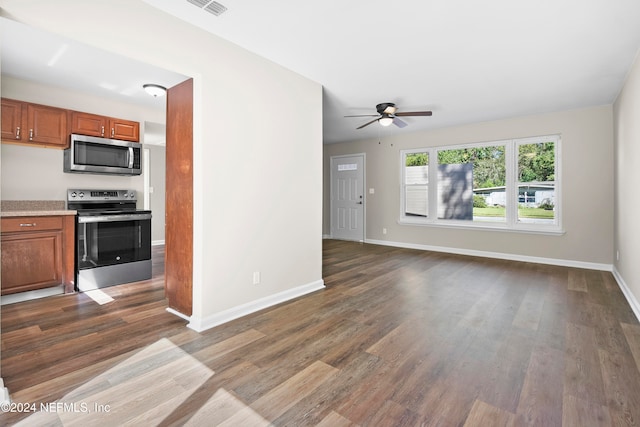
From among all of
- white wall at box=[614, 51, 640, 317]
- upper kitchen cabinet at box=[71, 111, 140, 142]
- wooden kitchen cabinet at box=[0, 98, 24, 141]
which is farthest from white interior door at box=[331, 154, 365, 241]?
wooden kitchen cabinet at box=[0, 98, 24, 141]

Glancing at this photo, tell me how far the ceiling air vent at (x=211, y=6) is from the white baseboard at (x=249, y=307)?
7.96ft

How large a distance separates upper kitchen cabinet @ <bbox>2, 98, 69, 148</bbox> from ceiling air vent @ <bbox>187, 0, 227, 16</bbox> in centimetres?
272

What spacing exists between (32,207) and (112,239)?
1007 millimetres

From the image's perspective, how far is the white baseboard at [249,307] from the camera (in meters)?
2.64

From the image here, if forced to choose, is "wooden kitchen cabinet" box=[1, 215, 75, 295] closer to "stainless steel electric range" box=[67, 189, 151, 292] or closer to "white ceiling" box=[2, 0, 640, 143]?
"stainless steel electric range" box=[67, 189, 151, 292]

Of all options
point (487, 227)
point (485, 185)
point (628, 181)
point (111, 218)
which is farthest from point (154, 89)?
point (487, 227)

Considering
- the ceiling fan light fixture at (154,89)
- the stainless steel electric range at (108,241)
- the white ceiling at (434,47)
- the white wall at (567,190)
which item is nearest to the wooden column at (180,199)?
the white ceiling at (434,47)

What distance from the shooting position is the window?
5250 millimetres

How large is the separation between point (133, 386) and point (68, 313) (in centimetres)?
172

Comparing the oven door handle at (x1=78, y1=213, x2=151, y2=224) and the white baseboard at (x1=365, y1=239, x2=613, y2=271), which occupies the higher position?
the oven door handle at (x1=78, y1=213, x2=151, y2=224)

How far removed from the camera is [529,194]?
5.39m

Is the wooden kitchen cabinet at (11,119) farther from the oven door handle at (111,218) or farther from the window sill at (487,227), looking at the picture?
the window sill at (487,227)

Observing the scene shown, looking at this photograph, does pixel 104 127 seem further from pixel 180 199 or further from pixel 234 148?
pixel 234 148

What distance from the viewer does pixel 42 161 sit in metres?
3.87
